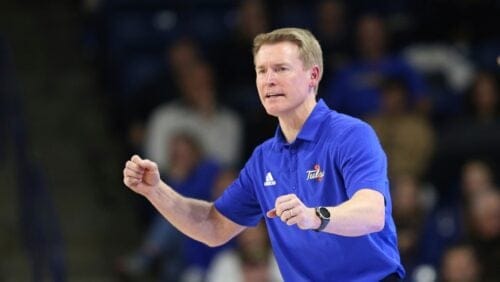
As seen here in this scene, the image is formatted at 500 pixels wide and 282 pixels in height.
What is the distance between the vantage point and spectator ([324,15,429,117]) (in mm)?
11273

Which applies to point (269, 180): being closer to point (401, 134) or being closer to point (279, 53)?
point (279, 53)

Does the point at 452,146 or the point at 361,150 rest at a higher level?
the point at 361,150

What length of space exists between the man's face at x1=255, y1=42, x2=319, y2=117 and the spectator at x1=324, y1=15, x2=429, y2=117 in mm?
5598

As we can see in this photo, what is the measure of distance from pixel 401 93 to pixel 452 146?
691mm

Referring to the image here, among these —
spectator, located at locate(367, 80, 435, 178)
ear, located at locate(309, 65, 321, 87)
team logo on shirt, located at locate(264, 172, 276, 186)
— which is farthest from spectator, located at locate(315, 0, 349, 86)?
ear, located at locate(309, 65, 321, 87)

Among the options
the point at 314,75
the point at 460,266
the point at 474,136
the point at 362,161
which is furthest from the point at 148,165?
the point at 474,136

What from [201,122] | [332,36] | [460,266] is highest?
[332,36]

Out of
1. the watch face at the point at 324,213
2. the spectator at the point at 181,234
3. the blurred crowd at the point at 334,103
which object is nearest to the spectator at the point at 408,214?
the blurred crowd at the point at 334,103

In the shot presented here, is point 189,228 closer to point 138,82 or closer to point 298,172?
point 298,172

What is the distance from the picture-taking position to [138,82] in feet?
39.2

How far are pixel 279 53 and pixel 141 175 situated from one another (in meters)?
0.85

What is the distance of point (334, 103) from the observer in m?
11.2

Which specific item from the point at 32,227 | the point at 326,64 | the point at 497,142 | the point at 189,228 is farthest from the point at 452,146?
the point at 189,228

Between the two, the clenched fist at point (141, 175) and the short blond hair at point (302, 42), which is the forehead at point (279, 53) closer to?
the short blond hair at point (302, 42)
